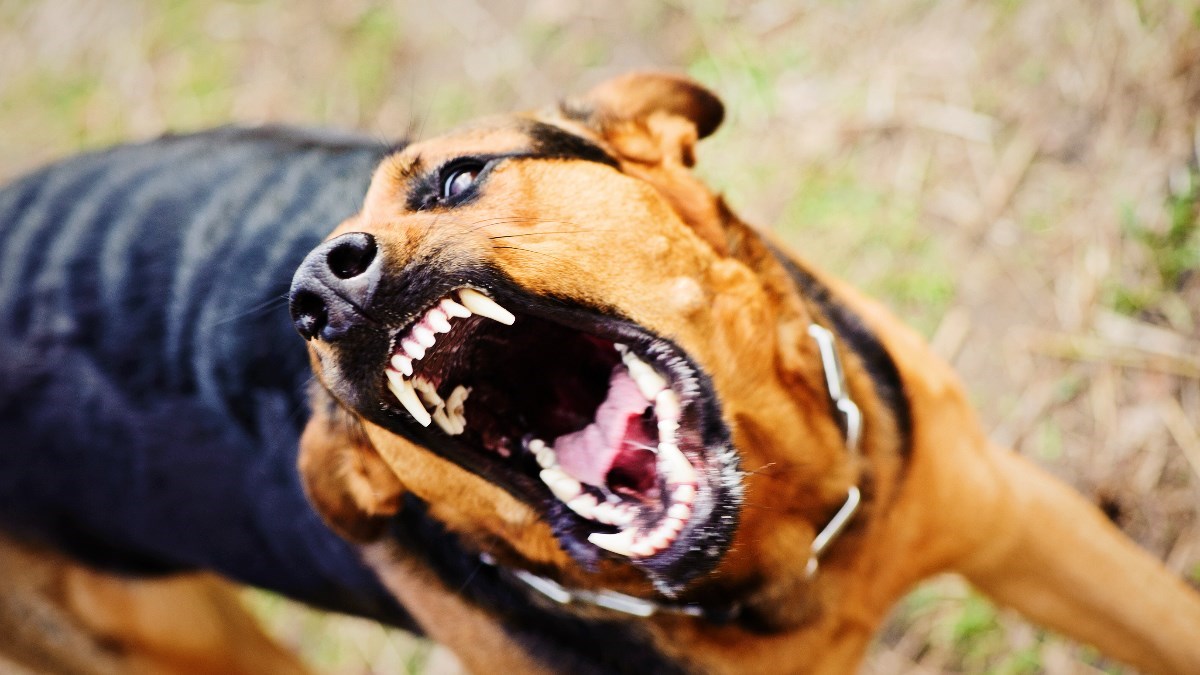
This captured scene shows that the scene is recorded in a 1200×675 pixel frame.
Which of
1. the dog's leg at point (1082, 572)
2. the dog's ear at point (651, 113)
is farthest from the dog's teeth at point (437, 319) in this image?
the dog's leg at point (1082, 572)

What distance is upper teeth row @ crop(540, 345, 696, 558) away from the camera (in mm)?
2166

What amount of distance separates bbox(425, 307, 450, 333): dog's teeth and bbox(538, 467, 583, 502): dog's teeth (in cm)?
43

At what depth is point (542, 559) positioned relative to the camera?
2.50m

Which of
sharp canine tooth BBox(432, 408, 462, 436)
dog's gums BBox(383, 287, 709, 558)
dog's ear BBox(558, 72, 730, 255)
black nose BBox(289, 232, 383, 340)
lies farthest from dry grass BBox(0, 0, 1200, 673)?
black nose BBox(289, 232, 383, 340)

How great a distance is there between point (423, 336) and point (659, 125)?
109cm

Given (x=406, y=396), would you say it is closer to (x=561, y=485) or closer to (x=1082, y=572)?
(x=561, y=485)

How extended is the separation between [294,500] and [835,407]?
64.7 inches

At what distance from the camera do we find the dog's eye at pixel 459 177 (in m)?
2.50

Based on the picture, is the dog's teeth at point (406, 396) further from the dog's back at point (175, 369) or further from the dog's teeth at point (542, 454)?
the dog's back at point (175, 369)

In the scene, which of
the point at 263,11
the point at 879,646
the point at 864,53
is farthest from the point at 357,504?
the point at 263,11

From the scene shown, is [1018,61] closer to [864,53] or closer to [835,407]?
[864,53]

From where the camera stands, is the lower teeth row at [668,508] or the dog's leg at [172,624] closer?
the lower teeth row at [668,508]

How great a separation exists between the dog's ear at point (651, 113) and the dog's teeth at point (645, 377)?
0.67 meters

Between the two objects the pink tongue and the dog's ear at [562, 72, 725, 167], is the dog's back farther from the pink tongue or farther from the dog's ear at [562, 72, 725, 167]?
the pink tongue
